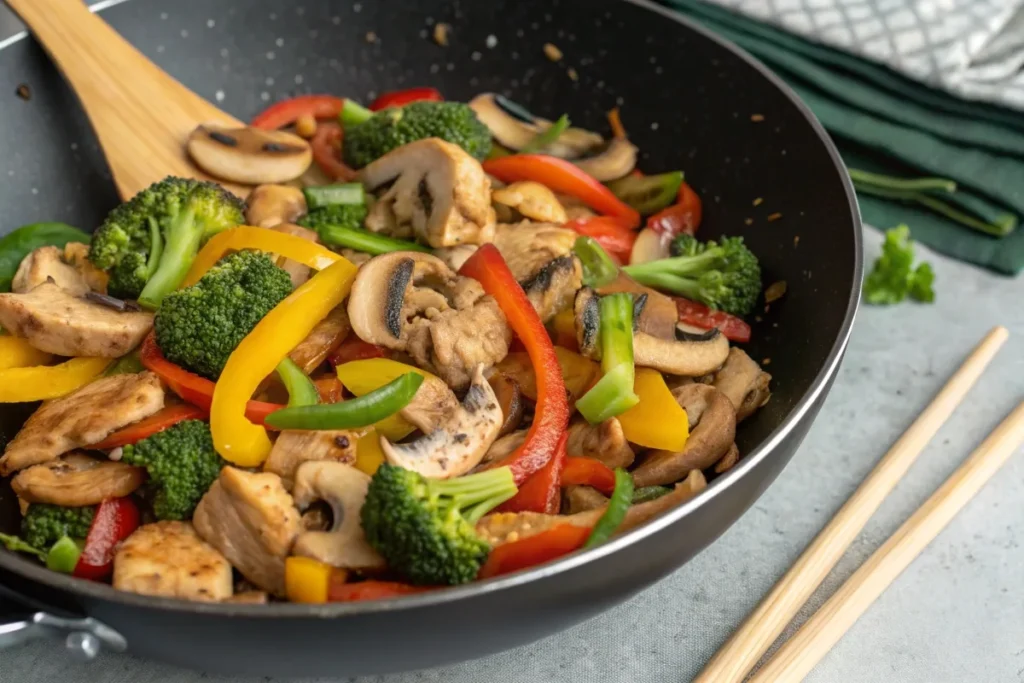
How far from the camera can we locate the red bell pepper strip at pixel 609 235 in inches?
108

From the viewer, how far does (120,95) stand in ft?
9.09

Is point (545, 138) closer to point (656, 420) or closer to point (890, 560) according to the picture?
point (656, 420)

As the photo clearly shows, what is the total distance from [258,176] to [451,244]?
68cm

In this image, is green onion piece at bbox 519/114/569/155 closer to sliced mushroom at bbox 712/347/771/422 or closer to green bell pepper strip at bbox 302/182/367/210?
green bell pepper strip at bbox 302/182/367/210

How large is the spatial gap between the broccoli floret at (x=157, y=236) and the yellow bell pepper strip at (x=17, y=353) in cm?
25

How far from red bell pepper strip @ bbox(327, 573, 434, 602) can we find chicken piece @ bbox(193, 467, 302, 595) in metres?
0.13

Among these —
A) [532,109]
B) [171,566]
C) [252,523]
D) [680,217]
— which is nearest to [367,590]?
[252,523]

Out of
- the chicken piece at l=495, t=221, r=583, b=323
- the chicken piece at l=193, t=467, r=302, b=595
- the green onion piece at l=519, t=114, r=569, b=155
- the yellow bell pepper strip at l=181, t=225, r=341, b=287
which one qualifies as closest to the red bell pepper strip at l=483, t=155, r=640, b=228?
the green onion piece at l=519, t=114, r=569, b=155

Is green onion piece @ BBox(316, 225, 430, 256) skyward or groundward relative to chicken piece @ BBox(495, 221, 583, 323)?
groundward

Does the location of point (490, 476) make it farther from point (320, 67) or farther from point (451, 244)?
point (320, 67)

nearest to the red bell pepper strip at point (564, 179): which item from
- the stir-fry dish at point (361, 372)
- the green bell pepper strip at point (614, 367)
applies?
the stir-fry dish at point (361, 372)

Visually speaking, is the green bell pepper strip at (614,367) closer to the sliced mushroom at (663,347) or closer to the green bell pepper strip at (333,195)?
the sliced mushroom at (663,347)

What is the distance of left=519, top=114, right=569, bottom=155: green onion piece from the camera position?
301 centimetres

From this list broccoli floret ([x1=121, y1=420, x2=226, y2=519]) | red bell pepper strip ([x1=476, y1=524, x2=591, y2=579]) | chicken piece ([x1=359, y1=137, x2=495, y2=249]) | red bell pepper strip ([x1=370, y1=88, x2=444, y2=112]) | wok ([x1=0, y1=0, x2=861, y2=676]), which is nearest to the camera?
wok ([x1=0, y1=0, x2=861, y2=676])
